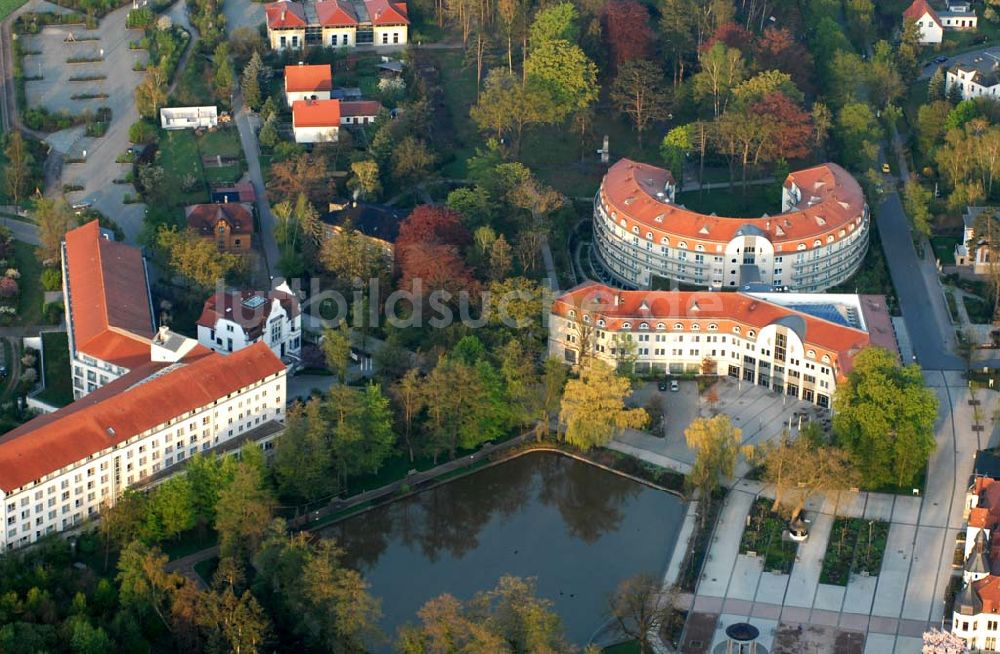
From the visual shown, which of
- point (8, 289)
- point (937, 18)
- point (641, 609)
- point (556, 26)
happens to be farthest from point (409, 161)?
point (937, 18)

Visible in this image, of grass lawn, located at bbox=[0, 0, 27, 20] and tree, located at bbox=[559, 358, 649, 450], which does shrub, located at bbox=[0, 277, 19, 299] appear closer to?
tree, located at bbox=[559, 358, 649, 450]

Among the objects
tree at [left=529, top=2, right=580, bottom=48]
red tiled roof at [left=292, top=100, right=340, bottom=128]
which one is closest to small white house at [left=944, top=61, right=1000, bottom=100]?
tree at [left=529, top=2, right=580, bottom=48]

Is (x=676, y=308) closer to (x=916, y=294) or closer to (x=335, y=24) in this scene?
(x=916, y=294)

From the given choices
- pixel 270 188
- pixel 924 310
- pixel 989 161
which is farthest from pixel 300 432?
pixel 989 161

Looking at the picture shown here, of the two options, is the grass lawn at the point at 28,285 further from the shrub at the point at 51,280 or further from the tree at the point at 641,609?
the tree at the point at 641,609

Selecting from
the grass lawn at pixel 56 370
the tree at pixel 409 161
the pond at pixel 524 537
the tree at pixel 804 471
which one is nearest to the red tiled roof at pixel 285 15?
the tree at pixel 409 161
